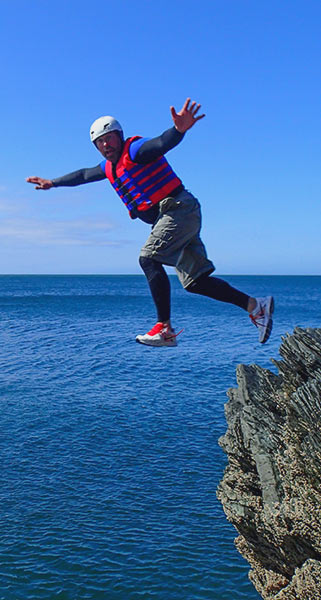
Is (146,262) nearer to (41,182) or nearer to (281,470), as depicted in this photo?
(41,182)

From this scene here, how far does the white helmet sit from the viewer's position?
288 inches

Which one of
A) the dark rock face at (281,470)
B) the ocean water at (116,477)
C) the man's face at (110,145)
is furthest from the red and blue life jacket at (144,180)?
the ocean water at (116,477)

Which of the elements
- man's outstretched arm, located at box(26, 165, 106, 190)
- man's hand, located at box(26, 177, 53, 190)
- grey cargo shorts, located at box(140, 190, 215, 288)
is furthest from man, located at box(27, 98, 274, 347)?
man's hand, located at box(26, 177, 53, 190)

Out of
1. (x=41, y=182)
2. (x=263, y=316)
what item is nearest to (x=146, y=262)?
(x=263, y=316)

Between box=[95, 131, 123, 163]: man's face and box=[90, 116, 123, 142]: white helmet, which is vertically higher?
box=[90, 116, 123, 142]: white helmet

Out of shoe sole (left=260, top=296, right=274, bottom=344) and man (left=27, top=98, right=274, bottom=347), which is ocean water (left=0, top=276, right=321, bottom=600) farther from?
man (left=27, top=98, right=274, bottom=347)

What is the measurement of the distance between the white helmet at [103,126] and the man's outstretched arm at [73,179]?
0.65 meters

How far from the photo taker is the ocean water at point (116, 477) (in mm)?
22953

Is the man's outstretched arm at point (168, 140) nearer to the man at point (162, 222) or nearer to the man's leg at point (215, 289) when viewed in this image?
the man at point (162, 222)

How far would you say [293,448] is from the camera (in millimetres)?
11984

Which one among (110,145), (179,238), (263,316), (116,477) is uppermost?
(110,145)

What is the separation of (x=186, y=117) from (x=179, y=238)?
1.58 meters

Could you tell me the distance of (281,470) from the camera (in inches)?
493

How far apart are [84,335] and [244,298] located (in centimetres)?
7743
